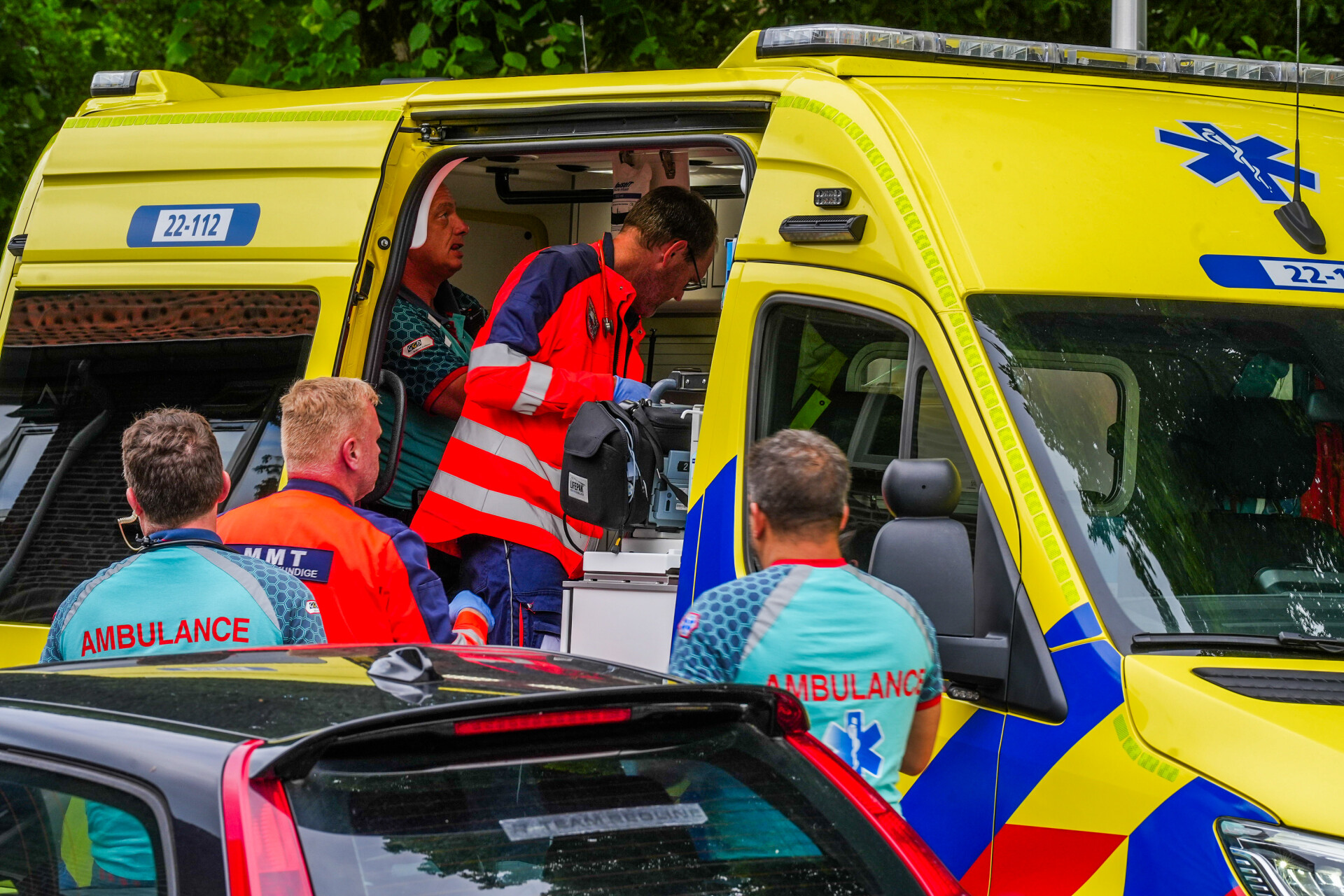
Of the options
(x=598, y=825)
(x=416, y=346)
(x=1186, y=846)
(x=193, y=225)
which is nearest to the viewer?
(x=598, y=825)

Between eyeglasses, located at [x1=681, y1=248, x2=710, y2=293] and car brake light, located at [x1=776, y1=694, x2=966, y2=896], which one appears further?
eyeglasses, located at [x1=681, y1=248, x2=710, y2=293]

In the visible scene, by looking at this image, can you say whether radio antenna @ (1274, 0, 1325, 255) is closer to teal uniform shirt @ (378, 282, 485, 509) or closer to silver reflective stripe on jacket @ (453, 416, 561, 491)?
silver reflective stripe on jacket @ (453, 416, 561, 491)

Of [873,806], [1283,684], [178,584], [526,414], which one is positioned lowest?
[873,806]

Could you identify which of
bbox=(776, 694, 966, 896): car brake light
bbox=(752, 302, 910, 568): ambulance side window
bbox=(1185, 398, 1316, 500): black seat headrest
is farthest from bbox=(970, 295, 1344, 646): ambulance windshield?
bbox=(776, 694, 966, 896): car brake light

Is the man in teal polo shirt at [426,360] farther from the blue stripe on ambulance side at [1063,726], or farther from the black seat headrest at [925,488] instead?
the blue stripe on ambulance side at [1063,726]

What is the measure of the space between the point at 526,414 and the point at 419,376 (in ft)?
2.12

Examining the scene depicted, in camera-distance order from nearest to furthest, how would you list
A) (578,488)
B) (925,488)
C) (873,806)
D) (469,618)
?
1. (873,806)
2. (925,488)
3. (469,618)
4. (578,488)

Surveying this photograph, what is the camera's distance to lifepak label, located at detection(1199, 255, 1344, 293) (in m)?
3.58

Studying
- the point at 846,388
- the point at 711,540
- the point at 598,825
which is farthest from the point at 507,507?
the point at 598,825

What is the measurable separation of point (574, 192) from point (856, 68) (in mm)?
3418

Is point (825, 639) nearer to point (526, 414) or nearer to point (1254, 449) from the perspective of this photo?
point (1254, 449)

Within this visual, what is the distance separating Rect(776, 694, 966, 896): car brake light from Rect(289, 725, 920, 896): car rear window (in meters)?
0.03

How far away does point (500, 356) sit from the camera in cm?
512

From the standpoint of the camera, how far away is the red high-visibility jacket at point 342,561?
3830 millimetres
